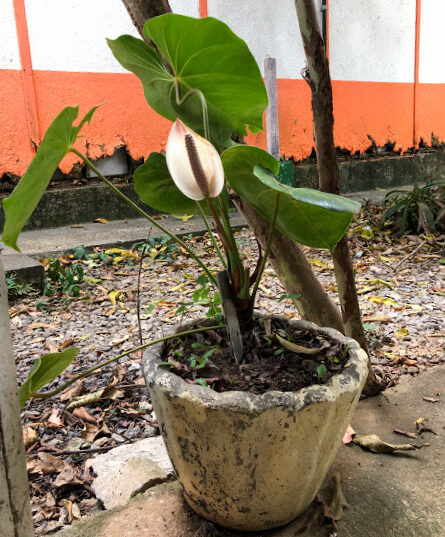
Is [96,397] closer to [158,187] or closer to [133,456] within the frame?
[133,456]

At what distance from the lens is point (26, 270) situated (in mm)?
2959

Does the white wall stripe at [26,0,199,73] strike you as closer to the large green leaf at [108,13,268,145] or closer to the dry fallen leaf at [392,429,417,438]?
the large green leaf at [108,13,268,145]

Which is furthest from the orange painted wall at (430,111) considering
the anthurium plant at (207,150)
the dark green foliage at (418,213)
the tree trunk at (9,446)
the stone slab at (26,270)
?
the tree trunk at (9,446)

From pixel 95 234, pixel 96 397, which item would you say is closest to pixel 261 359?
pixel 96 397

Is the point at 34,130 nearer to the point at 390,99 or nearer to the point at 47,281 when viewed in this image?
Result: the point at 47,281

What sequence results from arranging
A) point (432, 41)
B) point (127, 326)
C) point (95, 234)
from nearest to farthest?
1. point (127, 326)
2. point (95, 234)
3. point (432, 41)

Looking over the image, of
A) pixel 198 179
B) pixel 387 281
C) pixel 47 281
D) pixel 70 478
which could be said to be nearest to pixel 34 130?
pixel 47 281

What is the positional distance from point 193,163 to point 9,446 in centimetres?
55

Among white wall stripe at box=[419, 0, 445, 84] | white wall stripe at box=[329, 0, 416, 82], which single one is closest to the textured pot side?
white wall stripe at box=[329, 0, 416, 82]

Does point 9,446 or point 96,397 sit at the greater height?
point 9,446

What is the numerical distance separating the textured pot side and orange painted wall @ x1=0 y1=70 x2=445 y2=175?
9.62 ft

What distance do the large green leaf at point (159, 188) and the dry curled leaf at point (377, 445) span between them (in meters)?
0.78

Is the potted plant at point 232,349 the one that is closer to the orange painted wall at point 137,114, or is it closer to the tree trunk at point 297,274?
the tree trunk at point 297,274

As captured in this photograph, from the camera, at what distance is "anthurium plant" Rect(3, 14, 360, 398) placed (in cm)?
90
